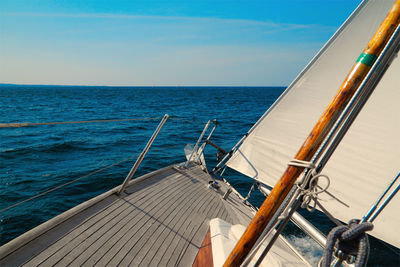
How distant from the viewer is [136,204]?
3299 millimetres

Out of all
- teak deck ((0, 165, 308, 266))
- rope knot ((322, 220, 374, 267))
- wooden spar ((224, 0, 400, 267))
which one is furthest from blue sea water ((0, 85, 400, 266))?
wooden spar ((224, 0, 400, 267))

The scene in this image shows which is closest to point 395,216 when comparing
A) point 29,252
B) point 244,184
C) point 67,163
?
point 29,252

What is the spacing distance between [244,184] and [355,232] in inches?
332

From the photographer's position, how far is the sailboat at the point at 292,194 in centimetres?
101

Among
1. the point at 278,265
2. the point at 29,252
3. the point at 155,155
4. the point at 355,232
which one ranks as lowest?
the point at 155,155

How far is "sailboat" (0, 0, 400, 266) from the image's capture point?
101cm

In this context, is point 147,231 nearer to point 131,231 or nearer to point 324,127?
point 131,231

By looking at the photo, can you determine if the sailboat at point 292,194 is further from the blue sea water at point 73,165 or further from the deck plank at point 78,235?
the blue sea water at point 73,165

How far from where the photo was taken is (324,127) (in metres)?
1.01

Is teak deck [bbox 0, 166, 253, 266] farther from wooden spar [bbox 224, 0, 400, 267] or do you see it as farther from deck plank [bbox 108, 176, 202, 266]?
wooden spar [bbox 224, 0, 400, 267]

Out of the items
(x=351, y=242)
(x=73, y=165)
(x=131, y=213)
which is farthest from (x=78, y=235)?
(x=73, y=165)

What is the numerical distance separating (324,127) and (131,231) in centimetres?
254

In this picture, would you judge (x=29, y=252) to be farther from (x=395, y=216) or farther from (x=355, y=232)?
(x=395, y=216)

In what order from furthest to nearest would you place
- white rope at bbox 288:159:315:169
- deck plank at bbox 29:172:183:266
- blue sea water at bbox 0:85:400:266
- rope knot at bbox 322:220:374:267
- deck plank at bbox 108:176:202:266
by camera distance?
blue sea water at bbox 0:85:400:266 → deck plank at bbox 108:176:202:266 → deck plank at bbox 29:172:183:266 → white rope at bbox 288:159:315:169 → rope knot at bbox 322:220:374:267
